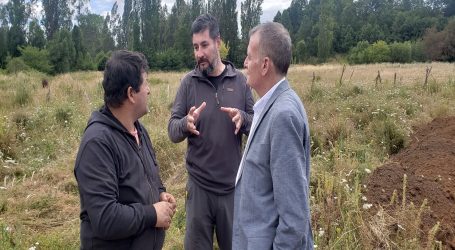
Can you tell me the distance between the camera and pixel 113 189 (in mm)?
1855

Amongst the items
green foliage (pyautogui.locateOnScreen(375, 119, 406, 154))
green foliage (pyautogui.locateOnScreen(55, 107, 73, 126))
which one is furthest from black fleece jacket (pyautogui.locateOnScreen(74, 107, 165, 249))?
green foliage (pyautogui.locateOnScreen(55, 107, 73, 126))

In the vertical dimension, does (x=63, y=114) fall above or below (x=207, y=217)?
below

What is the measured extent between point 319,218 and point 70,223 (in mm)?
2744

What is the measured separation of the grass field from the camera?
3.65 m

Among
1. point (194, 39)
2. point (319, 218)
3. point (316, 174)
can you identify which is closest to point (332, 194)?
point (319, 218)

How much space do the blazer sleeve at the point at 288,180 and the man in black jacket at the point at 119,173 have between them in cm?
63

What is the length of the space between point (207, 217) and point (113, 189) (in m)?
1.27

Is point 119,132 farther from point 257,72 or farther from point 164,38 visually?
point 164,38

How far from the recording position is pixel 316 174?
484 cm

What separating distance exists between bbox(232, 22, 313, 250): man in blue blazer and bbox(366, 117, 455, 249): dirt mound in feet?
7.77

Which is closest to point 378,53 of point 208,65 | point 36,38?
point 36,38

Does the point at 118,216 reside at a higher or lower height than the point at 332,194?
higher

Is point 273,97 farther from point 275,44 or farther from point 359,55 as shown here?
point 359,55

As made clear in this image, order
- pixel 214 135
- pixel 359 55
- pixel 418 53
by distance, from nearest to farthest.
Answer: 1. pixel 214 135
2. pixel 418 53
3. pixel 359 55
